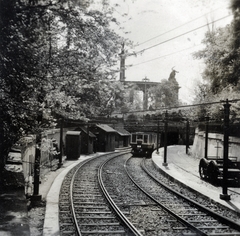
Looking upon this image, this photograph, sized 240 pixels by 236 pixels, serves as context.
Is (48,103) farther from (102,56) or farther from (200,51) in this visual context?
(200,51)

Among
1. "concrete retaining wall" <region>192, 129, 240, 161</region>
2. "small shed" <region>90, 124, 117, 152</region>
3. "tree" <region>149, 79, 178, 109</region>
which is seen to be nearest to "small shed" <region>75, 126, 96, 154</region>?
"small shed" <region>90, 124, 117, 152</region>

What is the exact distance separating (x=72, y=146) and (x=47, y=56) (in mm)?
20034

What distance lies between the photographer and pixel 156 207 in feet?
36.4

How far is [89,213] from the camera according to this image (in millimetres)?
10008

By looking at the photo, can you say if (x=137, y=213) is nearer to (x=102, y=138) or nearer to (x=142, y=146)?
(x=142, y=146)

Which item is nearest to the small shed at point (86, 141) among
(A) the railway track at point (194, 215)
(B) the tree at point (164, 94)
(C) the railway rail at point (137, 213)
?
(C) the railway rail at point (137, 213)

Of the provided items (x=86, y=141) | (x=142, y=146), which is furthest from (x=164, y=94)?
(x=86, y=141)

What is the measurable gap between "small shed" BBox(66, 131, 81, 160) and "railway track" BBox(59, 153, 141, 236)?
11637 mm

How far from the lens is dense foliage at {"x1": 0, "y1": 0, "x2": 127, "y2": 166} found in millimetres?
6242

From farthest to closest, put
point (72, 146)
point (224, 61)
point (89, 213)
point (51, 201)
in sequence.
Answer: point (72, 146) → point (224, 61) → point (51, 201) → point (89, 213)

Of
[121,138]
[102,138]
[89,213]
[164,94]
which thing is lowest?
[89,213]

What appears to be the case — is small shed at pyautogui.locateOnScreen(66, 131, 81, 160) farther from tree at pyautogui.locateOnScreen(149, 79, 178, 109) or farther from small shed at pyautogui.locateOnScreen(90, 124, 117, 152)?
tree at pyautogui.locateOnScreen(149, 79, 178, 109)

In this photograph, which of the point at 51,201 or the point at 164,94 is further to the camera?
the point at 164,94

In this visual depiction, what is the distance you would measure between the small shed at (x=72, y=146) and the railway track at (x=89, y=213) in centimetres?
1164
